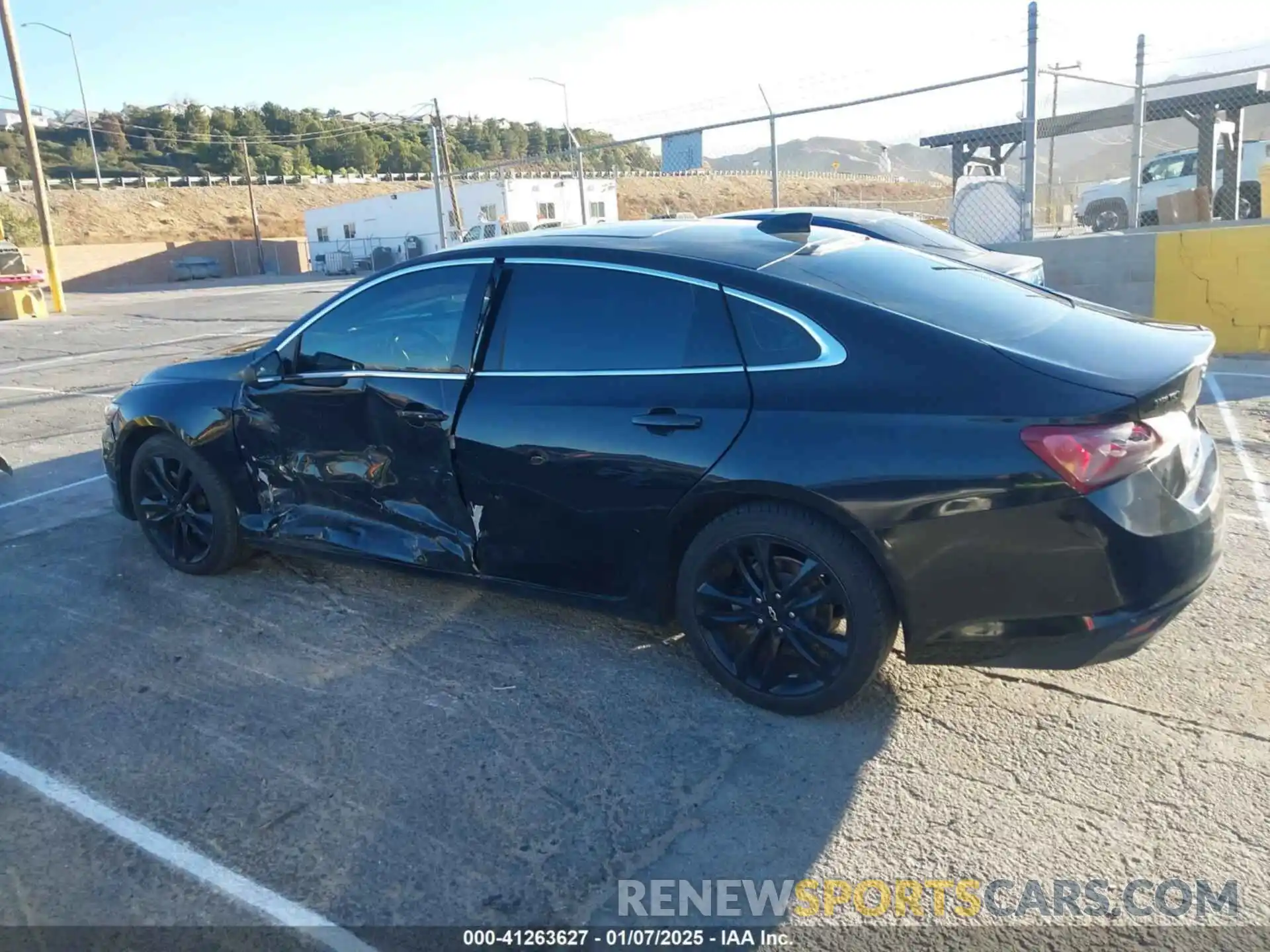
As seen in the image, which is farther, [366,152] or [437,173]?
[366,152]

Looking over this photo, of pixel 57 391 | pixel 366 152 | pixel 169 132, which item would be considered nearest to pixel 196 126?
pixel 169 132

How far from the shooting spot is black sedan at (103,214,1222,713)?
3.03m

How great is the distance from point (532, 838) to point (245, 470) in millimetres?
2637

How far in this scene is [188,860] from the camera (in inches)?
115

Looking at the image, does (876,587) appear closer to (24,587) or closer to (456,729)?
(456,729)

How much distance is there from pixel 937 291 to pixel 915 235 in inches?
178

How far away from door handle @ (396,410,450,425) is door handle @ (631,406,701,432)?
2.95 ft

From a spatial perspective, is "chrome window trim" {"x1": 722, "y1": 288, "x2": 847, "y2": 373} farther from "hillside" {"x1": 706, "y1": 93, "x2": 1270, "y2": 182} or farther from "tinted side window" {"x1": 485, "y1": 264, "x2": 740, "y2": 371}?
"hillside" {"x1": 706, "y1": 93, "x2": 1270, "y2": 182}

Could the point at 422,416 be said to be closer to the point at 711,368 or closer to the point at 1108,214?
the point at 711,368

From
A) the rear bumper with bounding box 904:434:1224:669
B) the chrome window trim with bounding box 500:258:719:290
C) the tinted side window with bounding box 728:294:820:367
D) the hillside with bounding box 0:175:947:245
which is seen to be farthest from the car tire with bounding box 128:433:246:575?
the hillside with bounding box 0:175:947:245

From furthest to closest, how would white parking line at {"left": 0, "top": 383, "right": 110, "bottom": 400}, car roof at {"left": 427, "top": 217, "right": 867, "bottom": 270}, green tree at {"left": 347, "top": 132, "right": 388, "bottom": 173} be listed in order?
green tree at {"left": 347, "top": 132, "right": 388, "bottom": 173}
white parking line at {"left": 0, "top": 383, "right": 110, "bottom": 400}
car roof at {"left": 427, "top": 217, "right": 867, "bottom": 270}

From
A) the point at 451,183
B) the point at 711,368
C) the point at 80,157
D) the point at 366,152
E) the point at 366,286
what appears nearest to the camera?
the point at 711,368

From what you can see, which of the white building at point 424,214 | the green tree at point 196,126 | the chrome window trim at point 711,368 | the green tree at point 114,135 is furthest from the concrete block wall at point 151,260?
the chrome window trim at point 711,368

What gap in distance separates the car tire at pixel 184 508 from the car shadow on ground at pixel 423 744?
0.19 m
